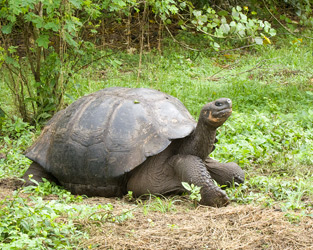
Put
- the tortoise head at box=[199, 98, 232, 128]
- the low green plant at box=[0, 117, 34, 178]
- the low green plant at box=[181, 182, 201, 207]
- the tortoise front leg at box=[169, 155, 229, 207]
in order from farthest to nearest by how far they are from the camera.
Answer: the low green plant at box=[0, 117, 34, 178] → the tortoise head at box=[199, 98, 232, 128] → the tortoise front leg at box=[169, 155, 229, 207] → the low green plant at box=[181, 182, 201, 207]

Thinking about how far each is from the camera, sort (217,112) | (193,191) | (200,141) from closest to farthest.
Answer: (193,191), (217,112), (200,141)

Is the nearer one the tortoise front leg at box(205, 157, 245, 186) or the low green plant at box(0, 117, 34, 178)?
the tortoise front leg at box(205, 157, 245, 186)

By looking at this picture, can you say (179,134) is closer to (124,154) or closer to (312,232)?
(124,154)

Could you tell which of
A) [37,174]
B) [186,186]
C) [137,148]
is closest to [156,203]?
[186,186]

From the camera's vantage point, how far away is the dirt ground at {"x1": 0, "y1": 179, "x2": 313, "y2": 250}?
121 inches

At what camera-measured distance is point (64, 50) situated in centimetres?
643

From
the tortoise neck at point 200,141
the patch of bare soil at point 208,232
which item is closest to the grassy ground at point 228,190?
the patch of bare soil at point 208,232

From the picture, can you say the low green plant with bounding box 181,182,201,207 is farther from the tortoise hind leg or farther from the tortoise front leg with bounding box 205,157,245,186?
the tortoise hind leg

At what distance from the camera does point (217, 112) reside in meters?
4.12

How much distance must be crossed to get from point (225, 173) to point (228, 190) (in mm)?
210

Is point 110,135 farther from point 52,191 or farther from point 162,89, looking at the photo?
point 162,89

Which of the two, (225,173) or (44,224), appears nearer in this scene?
(44,224)

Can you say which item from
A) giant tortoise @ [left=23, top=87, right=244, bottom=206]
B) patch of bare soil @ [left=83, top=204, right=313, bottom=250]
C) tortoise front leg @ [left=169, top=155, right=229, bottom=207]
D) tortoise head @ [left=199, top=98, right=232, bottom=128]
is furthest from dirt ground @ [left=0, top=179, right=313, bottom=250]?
tortoise head @ [left=199, top=98, right=232, bottom=128]

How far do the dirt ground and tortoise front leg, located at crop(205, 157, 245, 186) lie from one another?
30.8 inches
